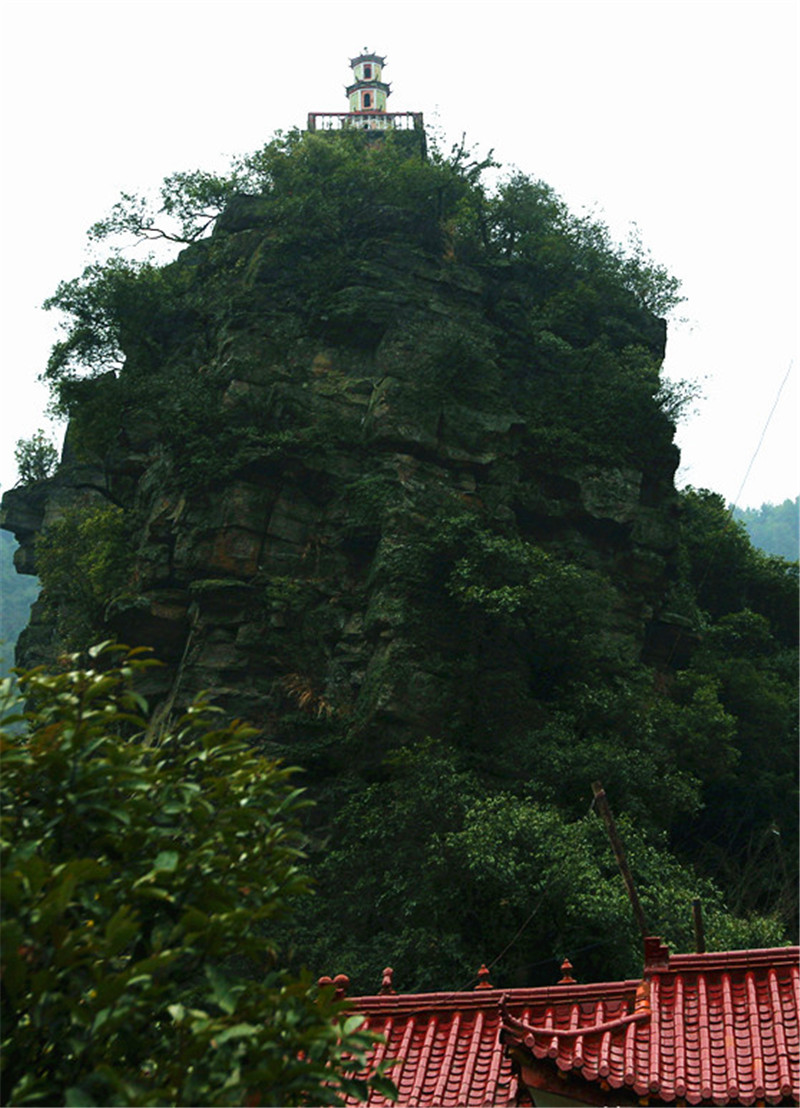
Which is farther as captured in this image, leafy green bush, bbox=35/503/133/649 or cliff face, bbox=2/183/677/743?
leafy green bush, bbox=35/503/133/649

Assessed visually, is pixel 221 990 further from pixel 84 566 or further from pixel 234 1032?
pixel 84 566

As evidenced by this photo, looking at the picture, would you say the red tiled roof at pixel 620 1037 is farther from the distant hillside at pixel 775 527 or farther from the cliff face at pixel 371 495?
the distant hillside at pixel 775 527

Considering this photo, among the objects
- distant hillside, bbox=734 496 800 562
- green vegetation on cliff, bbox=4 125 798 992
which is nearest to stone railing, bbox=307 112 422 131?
green vegetation on cliff, bbox=4 125 798 992

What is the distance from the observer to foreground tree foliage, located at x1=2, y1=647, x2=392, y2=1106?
19.5 feet

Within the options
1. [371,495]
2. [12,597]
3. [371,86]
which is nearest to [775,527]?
[371,86]

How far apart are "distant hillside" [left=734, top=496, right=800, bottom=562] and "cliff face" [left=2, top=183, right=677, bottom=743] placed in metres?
33.9

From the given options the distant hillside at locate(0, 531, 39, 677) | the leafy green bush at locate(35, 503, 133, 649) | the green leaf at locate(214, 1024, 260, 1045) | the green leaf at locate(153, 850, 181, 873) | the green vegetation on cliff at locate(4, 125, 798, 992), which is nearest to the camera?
the green leaf at locate(214, 1024, 260, 1045)

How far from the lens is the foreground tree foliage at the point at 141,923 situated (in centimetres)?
596

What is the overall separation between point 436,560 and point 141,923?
21.1 metres

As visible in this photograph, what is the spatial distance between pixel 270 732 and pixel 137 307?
1352cm

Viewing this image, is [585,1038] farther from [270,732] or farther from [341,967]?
[270,732]

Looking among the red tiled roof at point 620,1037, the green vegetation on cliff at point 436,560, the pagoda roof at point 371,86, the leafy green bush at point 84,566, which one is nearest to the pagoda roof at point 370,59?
the pagoda roof at point 371,86

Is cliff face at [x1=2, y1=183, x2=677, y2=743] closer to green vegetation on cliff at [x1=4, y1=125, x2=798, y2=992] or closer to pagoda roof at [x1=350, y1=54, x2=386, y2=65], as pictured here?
green vegetation on cliff at [x1=4, y1=125, x2=798, y2=992]

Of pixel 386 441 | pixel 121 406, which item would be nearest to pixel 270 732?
pixel 386 441
